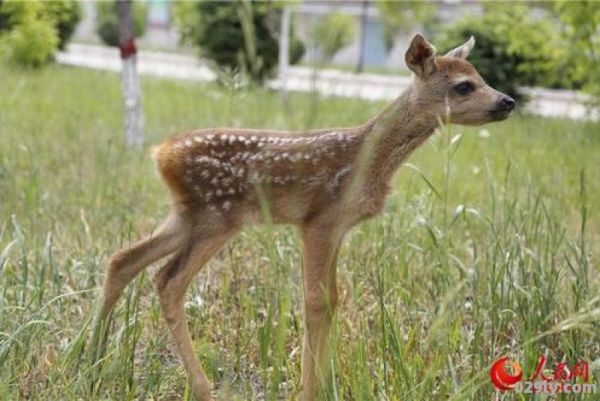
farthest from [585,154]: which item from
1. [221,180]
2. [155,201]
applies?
[221,180]

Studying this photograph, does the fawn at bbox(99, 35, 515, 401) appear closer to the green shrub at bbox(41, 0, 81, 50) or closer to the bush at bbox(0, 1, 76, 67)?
the bush at bbox(0, 1, 76, 67)

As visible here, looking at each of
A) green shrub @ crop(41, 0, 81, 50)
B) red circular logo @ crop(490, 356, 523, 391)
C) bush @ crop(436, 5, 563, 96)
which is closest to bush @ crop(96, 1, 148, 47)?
green shrub @ crop(41, 0, 81, 50)

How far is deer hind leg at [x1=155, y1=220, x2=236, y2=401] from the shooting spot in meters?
3.56

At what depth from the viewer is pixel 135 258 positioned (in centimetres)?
372

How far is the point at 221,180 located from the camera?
12.0ft

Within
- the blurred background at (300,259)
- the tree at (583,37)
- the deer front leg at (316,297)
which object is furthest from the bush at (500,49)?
the deer front leg at (316,297)

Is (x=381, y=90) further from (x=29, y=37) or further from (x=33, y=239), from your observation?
(x=33, y=239)

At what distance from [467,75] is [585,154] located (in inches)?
245

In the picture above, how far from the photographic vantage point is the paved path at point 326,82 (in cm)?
1499

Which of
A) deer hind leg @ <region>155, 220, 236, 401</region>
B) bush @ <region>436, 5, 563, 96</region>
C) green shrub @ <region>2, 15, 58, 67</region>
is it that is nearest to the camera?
deer hind leg @ <region>155, 220, 236, 401</region>

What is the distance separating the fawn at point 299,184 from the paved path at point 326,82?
29.1ft

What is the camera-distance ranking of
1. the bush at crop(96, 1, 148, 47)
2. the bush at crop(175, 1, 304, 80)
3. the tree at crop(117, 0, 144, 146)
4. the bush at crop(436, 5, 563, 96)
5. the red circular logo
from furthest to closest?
the bush at crop(96, 1, 148, 47), the bush at crop(175, 1, 304, 80), the bush at crop(436, 5, 563, 96), the tree at crop(117, 0, 144, 146), the red circular logo

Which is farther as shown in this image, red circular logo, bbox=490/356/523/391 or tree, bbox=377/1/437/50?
tree, bbox=377/1/437/50

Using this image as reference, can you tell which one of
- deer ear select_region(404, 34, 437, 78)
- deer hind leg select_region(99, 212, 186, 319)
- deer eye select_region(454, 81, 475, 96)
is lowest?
deer hind leg select_region(99, 212, 186, 319)
